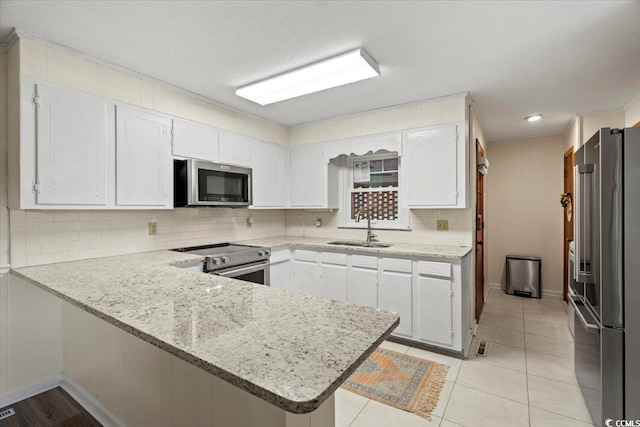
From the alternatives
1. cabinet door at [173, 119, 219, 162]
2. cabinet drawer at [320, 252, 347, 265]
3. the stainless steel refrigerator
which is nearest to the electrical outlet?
cabinet drawer at [320, 252, 347, 265]

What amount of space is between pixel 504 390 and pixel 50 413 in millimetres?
3078

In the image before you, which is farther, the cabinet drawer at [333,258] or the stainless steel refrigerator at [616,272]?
the cabinet drawer at [333,258]

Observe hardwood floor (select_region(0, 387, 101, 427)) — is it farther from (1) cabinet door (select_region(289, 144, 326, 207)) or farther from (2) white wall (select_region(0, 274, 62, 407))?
(1) cabinet door (select_region(289, 144, 326, 207))

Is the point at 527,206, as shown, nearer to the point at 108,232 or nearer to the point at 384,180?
the point at 384,180

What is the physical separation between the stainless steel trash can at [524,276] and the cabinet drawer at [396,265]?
2715 millimetres

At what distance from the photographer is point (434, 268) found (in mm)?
2795

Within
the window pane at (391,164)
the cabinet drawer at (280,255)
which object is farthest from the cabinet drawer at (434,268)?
the cabinet drawer at (280,255)

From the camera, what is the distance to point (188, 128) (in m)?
2.95

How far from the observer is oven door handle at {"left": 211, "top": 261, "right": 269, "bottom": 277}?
2.73 m

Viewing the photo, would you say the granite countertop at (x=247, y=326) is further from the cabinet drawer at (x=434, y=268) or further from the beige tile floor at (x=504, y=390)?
the cabinet drawer at (x=434, y=268)

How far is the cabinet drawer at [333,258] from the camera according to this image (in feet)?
10.9

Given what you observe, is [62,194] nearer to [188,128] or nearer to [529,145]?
[188,128]

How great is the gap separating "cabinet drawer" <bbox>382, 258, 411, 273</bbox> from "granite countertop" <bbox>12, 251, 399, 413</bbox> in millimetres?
1776

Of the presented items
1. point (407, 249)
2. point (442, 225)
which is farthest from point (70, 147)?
point (442, 225)
